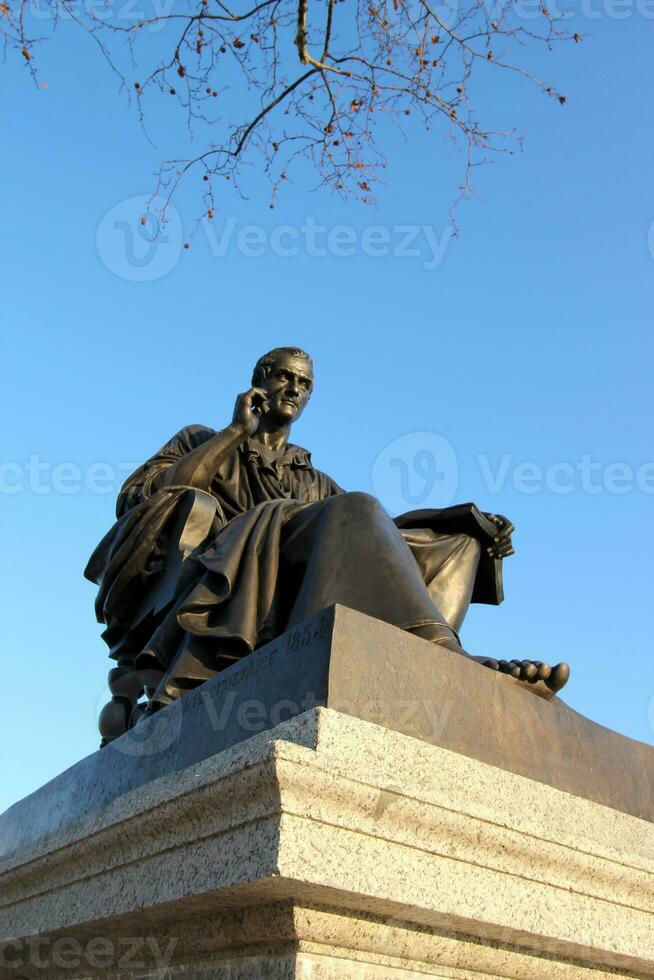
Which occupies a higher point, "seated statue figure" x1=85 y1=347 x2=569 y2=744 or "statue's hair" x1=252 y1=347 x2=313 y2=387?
"statue's hair" x1=252 y1=347 x2=313 y2=387

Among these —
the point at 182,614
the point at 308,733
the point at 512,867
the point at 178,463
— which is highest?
the point at 178,463

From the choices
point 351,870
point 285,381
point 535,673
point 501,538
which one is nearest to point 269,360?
point 285,381

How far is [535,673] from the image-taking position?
3.68 metres

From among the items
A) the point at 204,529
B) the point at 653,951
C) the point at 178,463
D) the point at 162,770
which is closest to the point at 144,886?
the point at 162,770

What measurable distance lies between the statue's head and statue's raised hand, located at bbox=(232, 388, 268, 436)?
398 millimetres

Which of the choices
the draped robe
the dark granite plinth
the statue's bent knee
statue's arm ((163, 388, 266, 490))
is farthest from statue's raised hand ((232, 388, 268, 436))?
the dark granite plinth

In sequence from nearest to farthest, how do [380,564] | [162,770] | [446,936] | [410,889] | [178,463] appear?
[410,889]
[446,936]
[162,770]
[380,564]
[178,463]

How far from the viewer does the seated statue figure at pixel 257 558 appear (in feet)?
12.9

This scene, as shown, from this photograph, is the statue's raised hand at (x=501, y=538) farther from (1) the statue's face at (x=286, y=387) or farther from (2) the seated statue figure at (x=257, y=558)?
(1) the statue's face at (x=286, y=387)

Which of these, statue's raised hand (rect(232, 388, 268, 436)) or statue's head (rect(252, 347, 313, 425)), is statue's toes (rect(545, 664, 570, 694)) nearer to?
statue's raised hand (rect(232, 388, 268, 436))

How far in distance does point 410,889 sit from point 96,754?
1929 mm

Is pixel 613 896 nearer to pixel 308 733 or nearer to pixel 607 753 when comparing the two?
pixel 607 753

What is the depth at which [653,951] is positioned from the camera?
3.26m

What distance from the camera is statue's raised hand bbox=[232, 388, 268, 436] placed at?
205 inches
